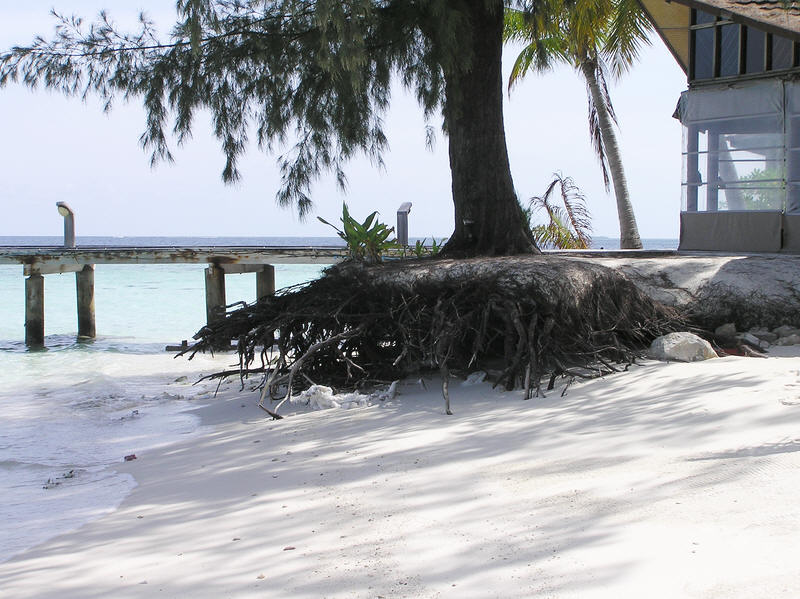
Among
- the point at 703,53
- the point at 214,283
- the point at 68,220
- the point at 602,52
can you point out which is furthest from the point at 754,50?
the point at 68,220

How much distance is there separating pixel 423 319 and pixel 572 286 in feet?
4.15

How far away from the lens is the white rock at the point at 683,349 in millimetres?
6922

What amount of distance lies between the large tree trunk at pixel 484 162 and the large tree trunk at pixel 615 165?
35.1 feet

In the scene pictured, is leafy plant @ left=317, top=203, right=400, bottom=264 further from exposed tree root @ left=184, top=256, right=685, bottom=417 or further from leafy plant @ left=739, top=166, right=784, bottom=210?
leafy plant @ left=739, top=166, right=784, bottom=210

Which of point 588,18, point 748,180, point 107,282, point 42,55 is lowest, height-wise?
point 107,282

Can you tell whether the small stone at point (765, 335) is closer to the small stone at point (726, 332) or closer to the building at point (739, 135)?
the small stone at point (726, 332)

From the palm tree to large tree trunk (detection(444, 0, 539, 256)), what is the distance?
22.6ft

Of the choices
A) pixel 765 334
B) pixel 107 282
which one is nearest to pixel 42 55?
pixel 765 334

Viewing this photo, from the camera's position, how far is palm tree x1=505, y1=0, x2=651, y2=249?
16922mm

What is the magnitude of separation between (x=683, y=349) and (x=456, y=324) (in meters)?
1.93

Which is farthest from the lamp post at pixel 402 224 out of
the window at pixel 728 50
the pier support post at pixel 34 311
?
the pier support post at pixel 34 311

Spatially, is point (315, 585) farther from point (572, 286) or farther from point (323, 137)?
point (323, 137)

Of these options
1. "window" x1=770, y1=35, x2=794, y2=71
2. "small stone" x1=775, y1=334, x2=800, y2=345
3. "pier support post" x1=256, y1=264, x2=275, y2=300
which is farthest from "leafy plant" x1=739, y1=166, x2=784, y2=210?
"pier support post" x1=256, y1=264, x2=275, y2=300

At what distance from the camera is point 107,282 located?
3631 cm
